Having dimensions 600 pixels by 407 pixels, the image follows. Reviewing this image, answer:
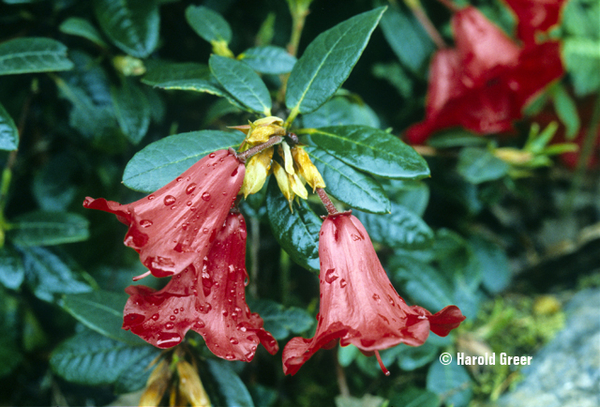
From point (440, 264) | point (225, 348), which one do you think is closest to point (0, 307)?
point (225, 348)

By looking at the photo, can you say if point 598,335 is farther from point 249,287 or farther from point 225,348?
point 225,348

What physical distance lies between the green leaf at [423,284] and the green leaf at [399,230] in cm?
25

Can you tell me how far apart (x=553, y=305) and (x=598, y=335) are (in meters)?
0.27

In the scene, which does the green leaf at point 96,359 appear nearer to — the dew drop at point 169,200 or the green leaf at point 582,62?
the dew drop at point 169,200

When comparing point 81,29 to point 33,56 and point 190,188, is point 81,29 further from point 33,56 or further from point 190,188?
point 190,188

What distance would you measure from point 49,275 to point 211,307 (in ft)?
1.85

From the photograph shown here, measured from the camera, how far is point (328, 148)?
735 millimetres

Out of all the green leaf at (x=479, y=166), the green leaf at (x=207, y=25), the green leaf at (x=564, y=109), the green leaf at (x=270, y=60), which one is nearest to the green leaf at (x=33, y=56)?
the green leaf at (x=207, y=25)

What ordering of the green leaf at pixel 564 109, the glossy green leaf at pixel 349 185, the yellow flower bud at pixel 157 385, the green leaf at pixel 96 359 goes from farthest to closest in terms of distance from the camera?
the green leaf at pixel 564 109, the green leaf at pixel 96 359, the yellow flower bud at pixel 157 385, the glossy green leaf at pixel 349 185

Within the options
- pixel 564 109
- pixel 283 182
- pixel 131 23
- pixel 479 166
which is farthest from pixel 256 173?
pixel 564 109

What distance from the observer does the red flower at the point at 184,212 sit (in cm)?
58

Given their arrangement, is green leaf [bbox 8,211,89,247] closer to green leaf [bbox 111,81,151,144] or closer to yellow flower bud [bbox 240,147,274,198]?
green leaf [bbox 111,81,151,144]

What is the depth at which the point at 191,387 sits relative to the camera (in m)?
0.81

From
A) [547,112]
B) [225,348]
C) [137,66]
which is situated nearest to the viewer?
[225,348]
